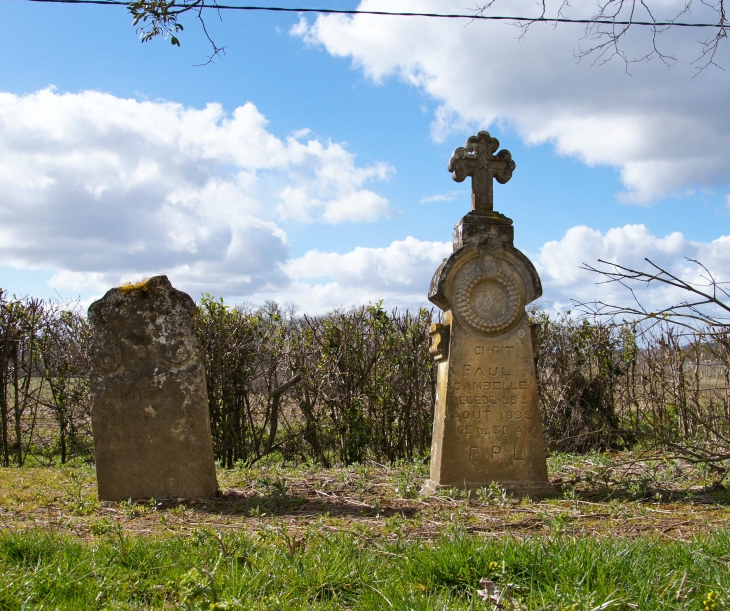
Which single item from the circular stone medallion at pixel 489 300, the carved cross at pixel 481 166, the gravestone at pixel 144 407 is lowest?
the gravestone at pixel 144 407

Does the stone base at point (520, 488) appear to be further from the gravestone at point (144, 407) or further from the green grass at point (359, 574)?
the green grass at point (359, 574)

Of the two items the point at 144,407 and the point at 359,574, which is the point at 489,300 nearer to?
A: the point at 144,407

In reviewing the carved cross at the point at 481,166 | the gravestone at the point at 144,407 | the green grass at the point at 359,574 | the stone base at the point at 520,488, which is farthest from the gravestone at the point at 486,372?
the green grass at the point at 359,574

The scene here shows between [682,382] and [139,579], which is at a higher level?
[682,382]

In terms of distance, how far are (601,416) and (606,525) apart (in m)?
5.35

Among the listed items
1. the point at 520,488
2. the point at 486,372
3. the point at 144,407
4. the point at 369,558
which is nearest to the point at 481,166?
the point at 486,372

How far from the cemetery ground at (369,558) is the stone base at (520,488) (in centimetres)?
49

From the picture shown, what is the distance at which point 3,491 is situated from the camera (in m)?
6.64

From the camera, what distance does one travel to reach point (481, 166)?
673cm

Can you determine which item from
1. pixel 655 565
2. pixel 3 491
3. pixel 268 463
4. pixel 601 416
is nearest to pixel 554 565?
pixel 655 565

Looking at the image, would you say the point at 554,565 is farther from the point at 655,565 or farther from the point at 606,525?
the point at 606,525

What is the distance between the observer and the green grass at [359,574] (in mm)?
2973

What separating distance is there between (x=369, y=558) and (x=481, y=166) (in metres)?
4.35

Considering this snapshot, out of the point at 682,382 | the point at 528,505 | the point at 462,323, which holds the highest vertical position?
the point at 462,323
